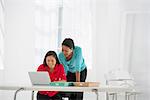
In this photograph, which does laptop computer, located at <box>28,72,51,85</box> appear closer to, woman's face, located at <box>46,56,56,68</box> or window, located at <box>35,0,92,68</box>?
woman's face, located at <box>46,56,56,68</box>

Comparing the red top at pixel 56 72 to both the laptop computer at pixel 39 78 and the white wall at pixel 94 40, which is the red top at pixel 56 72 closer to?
the laptop computer at pixel 39 78

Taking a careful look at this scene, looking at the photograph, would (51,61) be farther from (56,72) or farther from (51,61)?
(56,72)

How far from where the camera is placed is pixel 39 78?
2848 mm

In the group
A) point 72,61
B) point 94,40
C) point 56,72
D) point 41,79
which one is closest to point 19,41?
point 94,40

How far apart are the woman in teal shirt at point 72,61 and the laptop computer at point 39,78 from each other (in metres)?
0.66

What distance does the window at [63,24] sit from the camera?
480 centimetres

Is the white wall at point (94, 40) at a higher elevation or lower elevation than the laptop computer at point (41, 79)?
higher

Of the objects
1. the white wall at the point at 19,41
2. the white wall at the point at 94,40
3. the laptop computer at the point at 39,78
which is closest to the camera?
the laptop computer at the point at 39,78

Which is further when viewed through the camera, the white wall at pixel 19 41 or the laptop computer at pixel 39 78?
the white wall at pixel 19 41

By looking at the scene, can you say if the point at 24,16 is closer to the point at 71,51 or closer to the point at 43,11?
the point at 43,11

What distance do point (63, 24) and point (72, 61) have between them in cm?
139

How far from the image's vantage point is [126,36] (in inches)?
181

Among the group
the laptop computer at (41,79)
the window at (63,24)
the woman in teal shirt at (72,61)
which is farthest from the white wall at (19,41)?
the laptop computer at (41,79)

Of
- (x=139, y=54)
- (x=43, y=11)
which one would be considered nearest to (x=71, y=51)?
(x=139, y=54)
